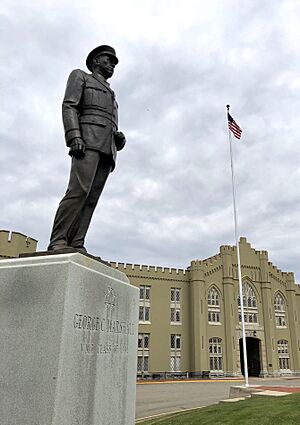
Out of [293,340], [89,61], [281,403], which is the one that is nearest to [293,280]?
[293,340]

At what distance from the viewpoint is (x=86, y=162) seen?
3818mm

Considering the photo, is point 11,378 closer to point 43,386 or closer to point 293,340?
point 43,386

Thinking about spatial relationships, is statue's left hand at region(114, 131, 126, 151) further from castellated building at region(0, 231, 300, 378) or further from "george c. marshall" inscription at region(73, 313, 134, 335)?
castellated building at region(0, 231, 300, 378)

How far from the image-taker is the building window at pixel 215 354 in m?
35.8

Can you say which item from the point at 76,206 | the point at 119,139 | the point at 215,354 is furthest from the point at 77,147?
the point at 215,354

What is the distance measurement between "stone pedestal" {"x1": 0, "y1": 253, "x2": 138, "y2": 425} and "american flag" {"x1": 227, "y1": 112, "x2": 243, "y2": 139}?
19.0 m

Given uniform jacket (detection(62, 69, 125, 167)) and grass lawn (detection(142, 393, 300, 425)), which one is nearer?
uniform jacket (detection(62, 69, 125, 167))

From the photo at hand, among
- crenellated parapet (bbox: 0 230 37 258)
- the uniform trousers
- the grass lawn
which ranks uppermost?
crenellated parapet (bbox: 0 230 37 258)

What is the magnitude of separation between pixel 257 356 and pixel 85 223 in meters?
39.2

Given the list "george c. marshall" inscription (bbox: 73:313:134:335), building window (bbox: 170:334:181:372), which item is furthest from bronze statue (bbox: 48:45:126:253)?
building window (bbox: 170:334:181:372)

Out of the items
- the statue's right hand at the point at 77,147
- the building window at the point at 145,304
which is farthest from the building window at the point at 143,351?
the statue's right hand at the point at 77,147

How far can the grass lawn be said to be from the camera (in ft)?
30.8

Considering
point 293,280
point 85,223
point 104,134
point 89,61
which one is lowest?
point 85,223

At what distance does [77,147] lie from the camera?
3.69 m
